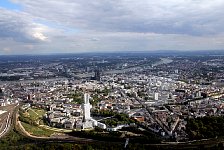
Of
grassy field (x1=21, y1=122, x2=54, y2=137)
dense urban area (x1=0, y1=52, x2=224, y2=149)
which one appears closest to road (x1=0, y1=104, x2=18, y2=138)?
dense urban area (x1=0, y1=52, x2=224, y2=149)

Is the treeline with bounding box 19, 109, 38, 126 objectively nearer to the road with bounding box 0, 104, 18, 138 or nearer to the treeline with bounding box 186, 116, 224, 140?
the road with bounding box 0, 104, 18, 138

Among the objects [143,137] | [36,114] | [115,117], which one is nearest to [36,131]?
[115,117]

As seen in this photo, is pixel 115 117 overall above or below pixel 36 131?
above

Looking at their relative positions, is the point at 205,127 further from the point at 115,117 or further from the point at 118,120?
the point at 115,117

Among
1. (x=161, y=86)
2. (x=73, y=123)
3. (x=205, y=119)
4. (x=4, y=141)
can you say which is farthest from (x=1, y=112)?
(x=161, y=86)

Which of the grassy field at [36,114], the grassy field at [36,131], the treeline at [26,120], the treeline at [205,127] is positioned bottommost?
the grassy field at [36,114]

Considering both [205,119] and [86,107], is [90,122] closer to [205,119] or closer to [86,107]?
[86,107]

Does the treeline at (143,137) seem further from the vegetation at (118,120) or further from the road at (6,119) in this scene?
the road at (6,119)

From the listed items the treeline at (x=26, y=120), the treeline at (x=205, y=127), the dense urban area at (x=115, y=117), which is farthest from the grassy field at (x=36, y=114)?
the treeline at (x=205, y=127)

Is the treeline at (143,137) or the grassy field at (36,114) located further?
the grassy field at (36,114)
